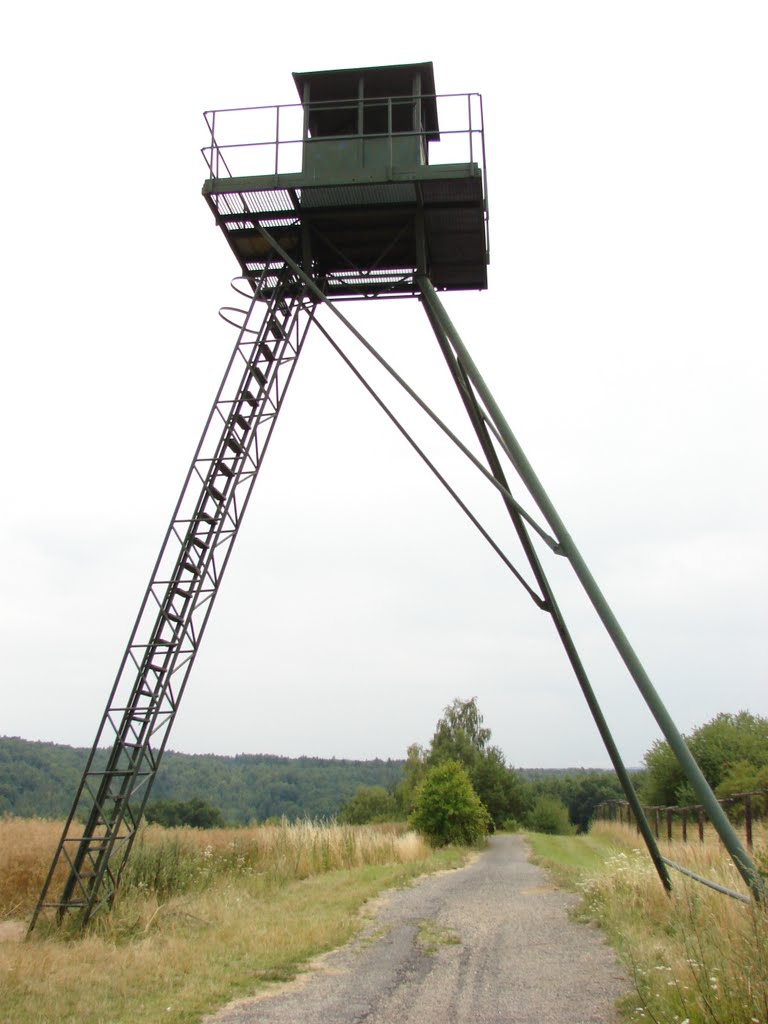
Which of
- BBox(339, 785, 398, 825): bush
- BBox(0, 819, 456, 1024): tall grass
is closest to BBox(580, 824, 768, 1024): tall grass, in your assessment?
BBox(0, 819, 456, 1024): tall grass

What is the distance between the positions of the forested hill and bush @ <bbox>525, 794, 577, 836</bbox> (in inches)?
439

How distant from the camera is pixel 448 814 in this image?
103 feet

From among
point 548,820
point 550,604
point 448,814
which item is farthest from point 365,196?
point 548,820

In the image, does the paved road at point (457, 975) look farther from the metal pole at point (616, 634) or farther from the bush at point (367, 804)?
the bush at point (367, 804)

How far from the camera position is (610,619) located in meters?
7.76

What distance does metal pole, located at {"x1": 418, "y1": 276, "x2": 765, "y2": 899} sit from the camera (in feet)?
23.5

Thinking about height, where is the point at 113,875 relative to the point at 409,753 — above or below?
below

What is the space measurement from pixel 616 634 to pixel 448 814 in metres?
26.0

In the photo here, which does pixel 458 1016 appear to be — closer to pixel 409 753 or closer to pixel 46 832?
pixel 46 832

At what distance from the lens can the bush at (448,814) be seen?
3139 centimetres

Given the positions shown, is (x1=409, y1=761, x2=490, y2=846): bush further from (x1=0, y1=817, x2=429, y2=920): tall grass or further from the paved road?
the paved road

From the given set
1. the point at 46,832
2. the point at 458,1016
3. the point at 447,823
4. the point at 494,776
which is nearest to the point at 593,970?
the point at 458,1016

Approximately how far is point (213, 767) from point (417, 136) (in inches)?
4490

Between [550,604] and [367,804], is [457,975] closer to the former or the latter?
[550,604]
